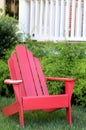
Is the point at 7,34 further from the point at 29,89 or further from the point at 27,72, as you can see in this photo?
the point at 29,89

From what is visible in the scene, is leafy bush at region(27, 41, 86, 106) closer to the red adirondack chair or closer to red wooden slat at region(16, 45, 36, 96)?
the red adirondack chair

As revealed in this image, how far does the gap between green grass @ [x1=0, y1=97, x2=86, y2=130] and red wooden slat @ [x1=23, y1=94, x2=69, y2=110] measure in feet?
0.91

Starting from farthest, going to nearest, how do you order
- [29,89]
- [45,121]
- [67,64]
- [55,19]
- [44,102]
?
[55,19] < [67,64] < [29,89] < [45,121] < [44,102]

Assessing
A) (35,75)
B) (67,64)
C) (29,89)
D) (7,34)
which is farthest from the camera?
(7,34)

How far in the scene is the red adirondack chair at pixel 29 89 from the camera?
5.82m

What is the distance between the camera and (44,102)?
19.4 feet

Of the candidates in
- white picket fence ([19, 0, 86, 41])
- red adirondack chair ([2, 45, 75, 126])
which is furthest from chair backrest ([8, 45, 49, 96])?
white picket fence ([19, 0, 86, 41])

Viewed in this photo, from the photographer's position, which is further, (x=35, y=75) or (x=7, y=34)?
(x=7, y=34)

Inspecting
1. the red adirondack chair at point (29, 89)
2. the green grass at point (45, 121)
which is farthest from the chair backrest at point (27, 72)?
the green grass at point (45, 121)

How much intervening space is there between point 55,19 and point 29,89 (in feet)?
10.0

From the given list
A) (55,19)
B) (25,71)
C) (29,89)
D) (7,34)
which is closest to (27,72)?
(25,71)

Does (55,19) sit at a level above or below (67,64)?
above

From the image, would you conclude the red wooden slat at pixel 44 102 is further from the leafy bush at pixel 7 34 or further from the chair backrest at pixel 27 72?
the leafy bush at pixel 7 34

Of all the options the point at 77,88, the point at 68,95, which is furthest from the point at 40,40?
the point at 68,95
